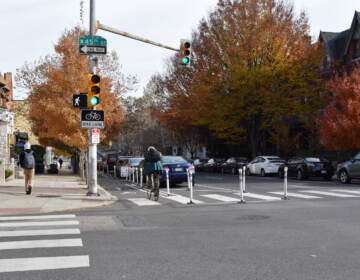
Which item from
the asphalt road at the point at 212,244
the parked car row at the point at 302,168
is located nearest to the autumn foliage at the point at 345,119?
the parked car row at the point at 302,168

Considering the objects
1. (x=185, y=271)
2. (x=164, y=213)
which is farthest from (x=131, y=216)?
(x=185, y=271)

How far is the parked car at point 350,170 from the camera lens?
22.5m

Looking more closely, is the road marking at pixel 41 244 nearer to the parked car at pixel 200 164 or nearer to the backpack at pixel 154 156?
the backpack at pixel 154 156

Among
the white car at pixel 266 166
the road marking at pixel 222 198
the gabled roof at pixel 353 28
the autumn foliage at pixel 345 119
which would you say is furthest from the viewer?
the gabled roof at pixel 353 28

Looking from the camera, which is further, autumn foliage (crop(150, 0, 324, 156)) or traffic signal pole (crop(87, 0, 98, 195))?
autumn foliage (crop(150, 0, 324, 156))

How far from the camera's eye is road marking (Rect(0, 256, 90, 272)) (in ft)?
20.8

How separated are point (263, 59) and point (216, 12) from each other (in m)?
5.33

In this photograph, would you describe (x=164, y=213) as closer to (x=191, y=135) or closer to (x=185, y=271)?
(x=185, y=271)

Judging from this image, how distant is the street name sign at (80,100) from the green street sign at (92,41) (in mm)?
1789

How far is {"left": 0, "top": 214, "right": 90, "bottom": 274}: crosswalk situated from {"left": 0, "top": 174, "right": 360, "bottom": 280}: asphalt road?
2.9 inches

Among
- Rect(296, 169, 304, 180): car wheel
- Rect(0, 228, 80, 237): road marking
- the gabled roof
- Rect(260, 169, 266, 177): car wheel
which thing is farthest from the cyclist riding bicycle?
the gabled roof

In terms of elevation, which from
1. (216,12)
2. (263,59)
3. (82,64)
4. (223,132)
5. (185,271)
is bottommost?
(185,271)

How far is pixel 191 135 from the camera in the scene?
192 ft

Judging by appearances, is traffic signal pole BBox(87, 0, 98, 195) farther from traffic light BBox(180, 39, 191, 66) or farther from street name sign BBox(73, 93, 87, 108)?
traffic light BBox(180, 39, 191, 66)
